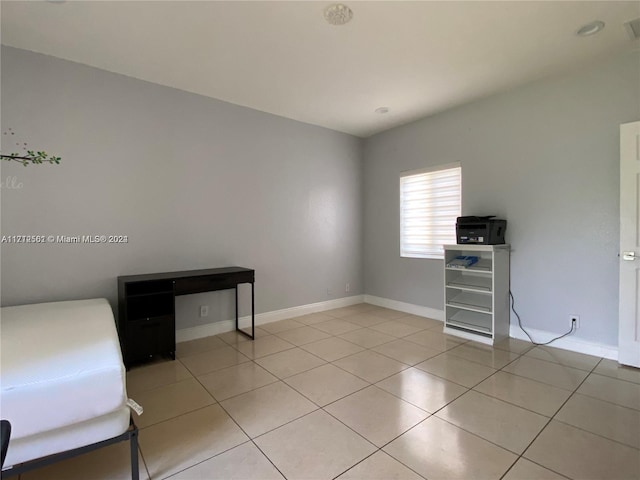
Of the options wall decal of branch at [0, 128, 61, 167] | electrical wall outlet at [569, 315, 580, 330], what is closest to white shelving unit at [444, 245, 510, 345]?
electrical wall outlet at [569, 315, 580, 330]

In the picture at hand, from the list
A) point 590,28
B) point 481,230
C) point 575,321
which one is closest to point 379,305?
point 481,230

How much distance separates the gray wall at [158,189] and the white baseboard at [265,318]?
9 cm

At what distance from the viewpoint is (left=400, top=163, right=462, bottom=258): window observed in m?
4.09

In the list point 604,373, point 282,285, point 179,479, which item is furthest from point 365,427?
point 282,285

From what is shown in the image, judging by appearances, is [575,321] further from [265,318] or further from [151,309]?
[151,309]

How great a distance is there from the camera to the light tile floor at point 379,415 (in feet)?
5.29

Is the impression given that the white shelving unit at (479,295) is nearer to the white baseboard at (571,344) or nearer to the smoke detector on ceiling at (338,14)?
the white baseboard at (571,344)

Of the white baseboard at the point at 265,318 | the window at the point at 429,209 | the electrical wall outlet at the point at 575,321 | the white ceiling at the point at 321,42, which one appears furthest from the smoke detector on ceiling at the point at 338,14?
the electrical wall outlet at the point at 575,321

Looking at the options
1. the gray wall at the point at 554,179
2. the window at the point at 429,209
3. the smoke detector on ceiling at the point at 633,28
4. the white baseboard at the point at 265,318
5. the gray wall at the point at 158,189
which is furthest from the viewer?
the window at the point at 429,209

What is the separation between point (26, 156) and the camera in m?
2.65

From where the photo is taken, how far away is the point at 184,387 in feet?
8.05

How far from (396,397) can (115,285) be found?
109 inches

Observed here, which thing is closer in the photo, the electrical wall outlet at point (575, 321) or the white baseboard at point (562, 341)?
the white baseboard at point (562, 341)

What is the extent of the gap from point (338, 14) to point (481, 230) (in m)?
2.50
